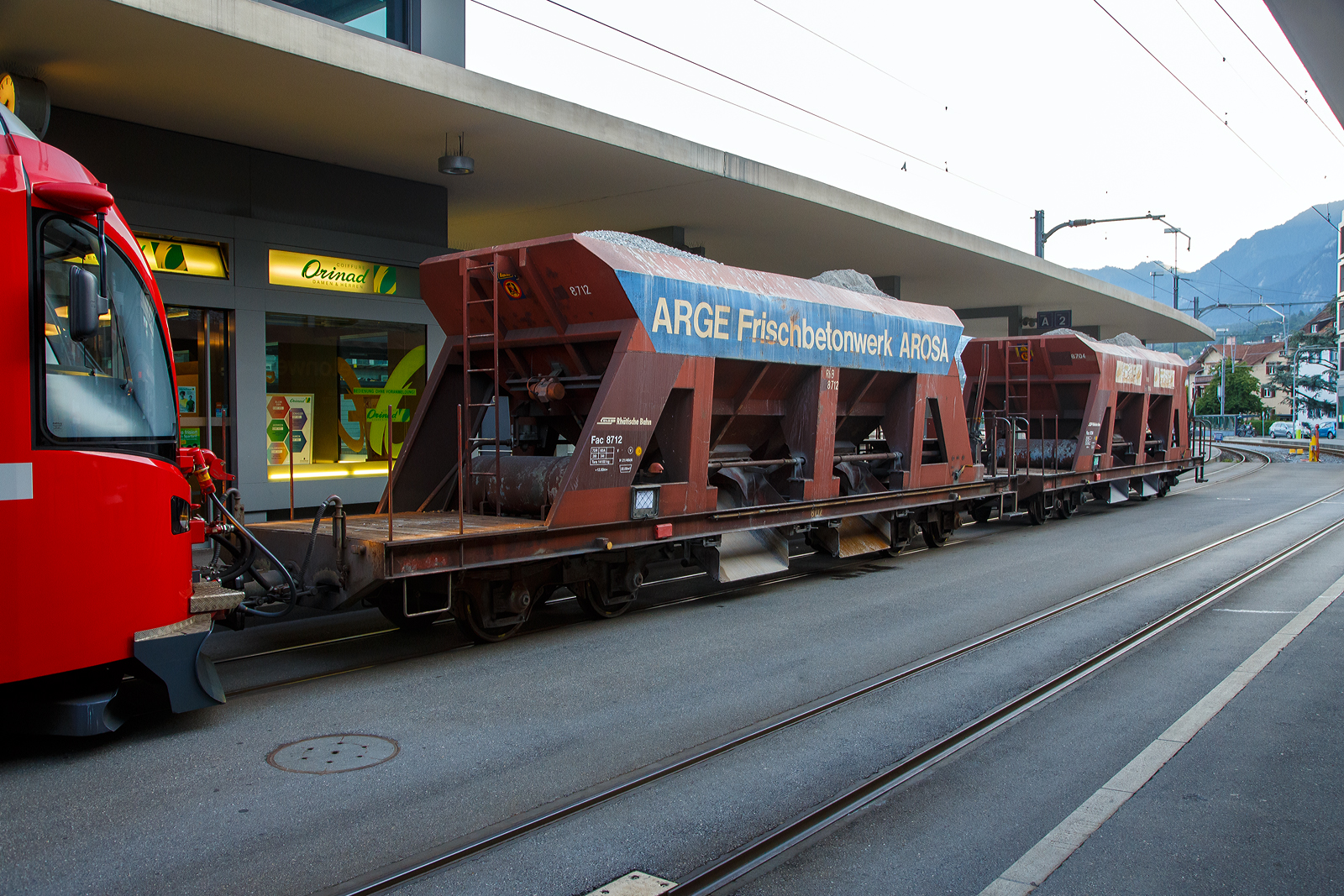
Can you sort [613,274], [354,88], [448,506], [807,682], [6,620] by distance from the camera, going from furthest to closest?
[354,88] → [448,506] → [613,274] → [807,682] → [6,620]

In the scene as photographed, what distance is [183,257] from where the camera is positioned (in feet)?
39.8

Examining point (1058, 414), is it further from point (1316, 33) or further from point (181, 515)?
point (181, 515)

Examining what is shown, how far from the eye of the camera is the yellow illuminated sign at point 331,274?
13.1 m

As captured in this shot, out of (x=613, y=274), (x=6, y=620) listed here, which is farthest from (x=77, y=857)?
(x=613, y=274)

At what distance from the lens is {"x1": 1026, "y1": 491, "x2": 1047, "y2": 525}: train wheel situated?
1773cm

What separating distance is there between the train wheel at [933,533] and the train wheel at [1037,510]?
13.4 feet

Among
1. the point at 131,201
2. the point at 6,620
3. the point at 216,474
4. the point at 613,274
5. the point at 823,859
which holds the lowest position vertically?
the point at 823,859

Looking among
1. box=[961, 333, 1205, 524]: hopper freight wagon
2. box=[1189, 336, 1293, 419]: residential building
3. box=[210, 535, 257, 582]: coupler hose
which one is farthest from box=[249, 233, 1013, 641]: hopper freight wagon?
box=[1189, 336, 1293, 419]: residential building

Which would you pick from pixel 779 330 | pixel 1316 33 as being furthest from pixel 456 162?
pixel 1316 33

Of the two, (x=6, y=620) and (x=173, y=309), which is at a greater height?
(x=173, y=309)

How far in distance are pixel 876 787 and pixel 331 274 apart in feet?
37.8

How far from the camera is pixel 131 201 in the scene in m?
11.5

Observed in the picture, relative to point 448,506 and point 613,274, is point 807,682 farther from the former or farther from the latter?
point 448,506

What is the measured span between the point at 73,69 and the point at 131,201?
1890 mm
